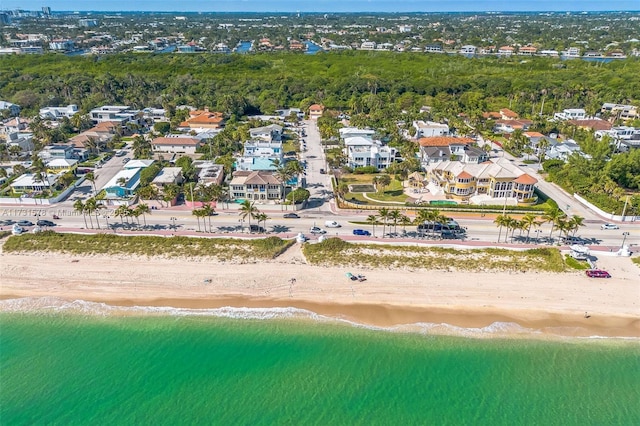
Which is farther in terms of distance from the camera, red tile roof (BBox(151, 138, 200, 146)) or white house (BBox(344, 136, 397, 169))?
red tile roof (BBox(151, 138, 200, 146))

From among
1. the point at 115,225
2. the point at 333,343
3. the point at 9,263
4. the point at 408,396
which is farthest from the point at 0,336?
the point at 408,396

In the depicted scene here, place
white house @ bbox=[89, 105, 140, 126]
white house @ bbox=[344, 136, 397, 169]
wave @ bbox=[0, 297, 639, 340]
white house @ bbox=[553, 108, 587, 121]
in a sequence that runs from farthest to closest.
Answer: white house @ bbox=[553, 108, 587, 121] → white house @ bbox=[89, 105, 140, 126] → white house @ bbox=[344, 136, 397, 169] → wave @ bbox=[0, 297, 639, 340]

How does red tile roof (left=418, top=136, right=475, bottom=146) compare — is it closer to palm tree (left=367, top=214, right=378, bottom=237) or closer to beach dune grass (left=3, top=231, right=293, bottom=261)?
palm tree (left=367, top=214, right=378, bottom=237)

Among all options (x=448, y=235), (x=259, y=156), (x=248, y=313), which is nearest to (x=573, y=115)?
(x=448, y=235)

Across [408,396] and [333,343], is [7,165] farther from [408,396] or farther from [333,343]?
[408,396]

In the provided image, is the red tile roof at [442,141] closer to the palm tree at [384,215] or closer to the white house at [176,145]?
the palm tree at [384,215]

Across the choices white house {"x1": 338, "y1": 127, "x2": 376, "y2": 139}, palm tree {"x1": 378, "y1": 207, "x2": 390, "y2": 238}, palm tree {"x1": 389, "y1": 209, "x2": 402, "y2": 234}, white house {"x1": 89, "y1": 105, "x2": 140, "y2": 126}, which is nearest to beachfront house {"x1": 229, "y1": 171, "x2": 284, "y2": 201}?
palm tree {"x1": 378, "y1": 207, "x2": 390, "y2": 238}
